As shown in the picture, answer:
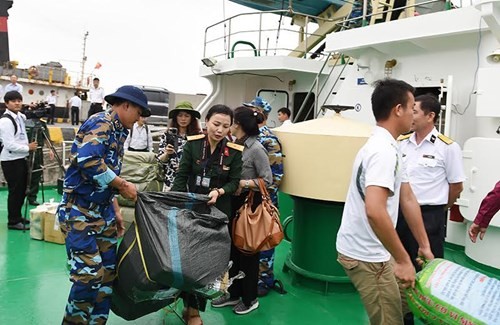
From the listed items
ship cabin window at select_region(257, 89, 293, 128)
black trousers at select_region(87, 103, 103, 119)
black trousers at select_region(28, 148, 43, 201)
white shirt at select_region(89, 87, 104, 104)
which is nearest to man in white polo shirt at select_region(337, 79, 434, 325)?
black trousers at select_region(28, 148, 43, 201)

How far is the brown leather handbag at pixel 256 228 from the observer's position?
320cm

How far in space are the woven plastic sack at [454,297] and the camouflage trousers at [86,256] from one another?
1.71 metres

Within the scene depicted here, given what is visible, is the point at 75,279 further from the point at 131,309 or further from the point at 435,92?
the point at 435,92

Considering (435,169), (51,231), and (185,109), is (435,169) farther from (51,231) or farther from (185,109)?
(51,231)

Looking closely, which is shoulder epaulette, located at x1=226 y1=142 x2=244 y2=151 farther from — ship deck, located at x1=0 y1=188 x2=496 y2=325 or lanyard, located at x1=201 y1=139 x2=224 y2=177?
ship deck, located at x1=0 y1=188 x2=496 y2=325

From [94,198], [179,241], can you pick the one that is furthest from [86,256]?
[179,241]

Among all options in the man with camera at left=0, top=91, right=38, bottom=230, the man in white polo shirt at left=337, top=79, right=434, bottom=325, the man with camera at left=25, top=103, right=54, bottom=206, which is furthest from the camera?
the man with camera at left=25, top=103, right=54, bottom=206

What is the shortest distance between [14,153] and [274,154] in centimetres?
342

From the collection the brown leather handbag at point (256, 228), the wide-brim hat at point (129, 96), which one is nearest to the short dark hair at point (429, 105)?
the brown leather handbag at point (256, 228)

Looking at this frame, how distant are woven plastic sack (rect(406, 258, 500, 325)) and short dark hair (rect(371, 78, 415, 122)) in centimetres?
81

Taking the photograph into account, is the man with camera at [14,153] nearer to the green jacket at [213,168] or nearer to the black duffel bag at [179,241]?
the green jacket at [213,168]

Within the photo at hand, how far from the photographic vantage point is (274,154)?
12.0 feet

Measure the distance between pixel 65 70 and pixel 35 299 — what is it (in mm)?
24314

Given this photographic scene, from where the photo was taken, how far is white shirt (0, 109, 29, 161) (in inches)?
200
